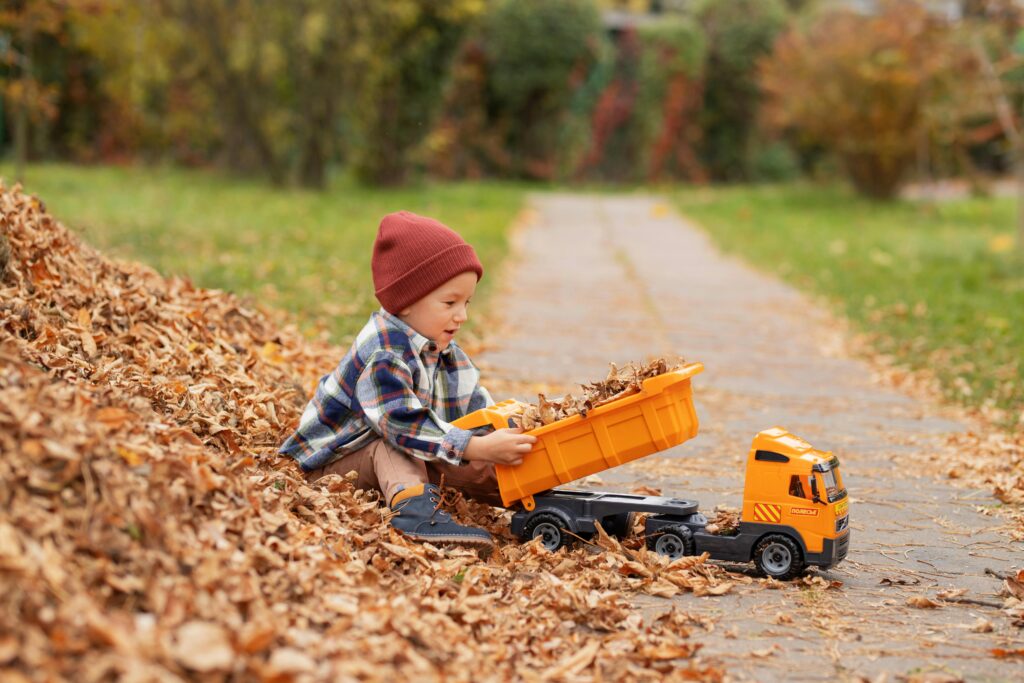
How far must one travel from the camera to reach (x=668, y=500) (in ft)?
14.7

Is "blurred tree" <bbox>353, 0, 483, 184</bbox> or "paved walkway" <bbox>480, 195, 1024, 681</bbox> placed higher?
"blurred tree" <bbox>353, 0, 483, 184</bbox>

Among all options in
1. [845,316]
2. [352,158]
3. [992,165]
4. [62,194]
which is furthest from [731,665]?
[992,165]

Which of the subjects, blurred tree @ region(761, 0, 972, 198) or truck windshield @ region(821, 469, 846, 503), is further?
blurred tree @ region(761, 0, 972, 198)

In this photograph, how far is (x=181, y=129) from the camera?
2662 cm

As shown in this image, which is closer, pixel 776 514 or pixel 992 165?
pixel 776 514

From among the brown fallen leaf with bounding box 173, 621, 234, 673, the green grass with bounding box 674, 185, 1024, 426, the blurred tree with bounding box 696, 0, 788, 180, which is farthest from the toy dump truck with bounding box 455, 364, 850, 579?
the blurred tree with bounding box 696, 0, 788, 180

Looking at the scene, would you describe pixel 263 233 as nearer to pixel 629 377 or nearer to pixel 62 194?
pixel 62 194

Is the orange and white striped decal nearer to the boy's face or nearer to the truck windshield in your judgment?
the truck windshield

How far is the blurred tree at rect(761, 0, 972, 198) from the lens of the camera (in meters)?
19.4

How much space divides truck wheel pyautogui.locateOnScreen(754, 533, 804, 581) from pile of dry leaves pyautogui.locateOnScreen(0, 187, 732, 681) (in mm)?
172

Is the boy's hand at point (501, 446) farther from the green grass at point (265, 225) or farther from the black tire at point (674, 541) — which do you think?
the green grass at point (265, 225)

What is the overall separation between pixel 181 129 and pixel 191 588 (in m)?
24.9

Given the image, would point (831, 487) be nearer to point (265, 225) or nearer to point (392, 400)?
point (392, 400)

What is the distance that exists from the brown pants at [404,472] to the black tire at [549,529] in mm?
221
